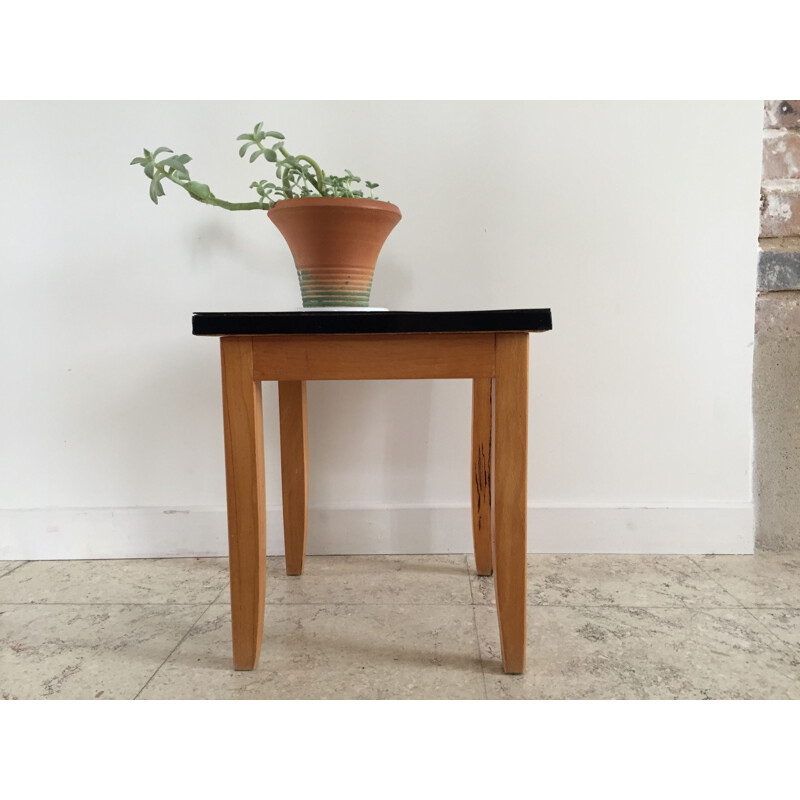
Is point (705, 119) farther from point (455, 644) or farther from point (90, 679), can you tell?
point (90, 679)

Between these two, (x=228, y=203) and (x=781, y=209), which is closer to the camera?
(x=228, y=203)

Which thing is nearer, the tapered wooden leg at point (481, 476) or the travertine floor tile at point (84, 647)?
the travertine floor tile at point (84, 647)

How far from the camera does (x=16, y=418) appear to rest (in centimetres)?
143

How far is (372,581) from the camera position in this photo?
4.14ft

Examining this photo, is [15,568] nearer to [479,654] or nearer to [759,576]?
[479,654]

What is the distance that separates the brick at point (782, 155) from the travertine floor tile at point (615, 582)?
90cm

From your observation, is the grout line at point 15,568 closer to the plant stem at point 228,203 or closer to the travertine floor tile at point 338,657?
the travertine floor tile at point 338,657

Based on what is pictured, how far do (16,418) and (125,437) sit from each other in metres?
0.26

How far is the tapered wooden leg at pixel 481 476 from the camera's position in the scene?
4.18ft

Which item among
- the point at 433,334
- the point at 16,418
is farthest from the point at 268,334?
the point at 16,418

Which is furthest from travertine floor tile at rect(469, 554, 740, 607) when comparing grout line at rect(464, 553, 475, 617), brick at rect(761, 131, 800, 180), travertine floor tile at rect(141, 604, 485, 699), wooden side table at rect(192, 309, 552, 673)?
brick at rect(761, 131, 800, 180)

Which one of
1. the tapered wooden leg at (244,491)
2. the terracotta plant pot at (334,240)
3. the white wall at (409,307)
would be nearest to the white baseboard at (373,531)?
the white wall at (409,307)

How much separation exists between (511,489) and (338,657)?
0.38m

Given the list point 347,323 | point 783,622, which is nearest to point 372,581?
point 347,323
